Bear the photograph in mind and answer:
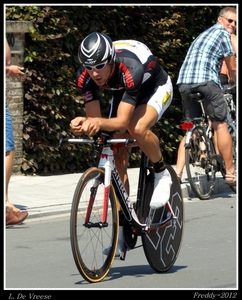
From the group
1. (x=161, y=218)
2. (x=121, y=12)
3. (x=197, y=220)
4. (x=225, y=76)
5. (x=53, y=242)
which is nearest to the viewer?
(x=161, y=218)

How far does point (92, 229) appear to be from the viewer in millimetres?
6582

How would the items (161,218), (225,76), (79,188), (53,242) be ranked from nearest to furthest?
(79,188) < (161,218) < (53,242) < (225,76)

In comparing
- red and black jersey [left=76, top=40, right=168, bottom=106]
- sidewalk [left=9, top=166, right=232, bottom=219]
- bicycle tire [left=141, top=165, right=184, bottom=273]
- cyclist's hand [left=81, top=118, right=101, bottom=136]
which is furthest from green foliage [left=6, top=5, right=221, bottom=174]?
cyclist's hand [left=81, top=118, right=101, bottom=136]

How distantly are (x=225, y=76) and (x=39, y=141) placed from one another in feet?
8.15

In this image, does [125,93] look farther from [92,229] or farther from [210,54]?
[210,54]

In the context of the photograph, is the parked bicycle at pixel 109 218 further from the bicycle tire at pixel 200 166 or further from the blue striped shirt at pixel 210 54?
the bicycle tire at pixel 200 166

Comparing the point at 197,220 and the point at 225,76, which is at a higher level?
the point at 225,76

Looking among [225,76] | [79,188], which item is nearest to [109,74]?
[79,188]

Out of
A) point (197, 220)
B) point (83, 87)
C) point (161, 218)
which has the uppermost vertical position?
point (83, 87)

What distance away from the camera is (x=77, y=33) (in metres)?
12.1

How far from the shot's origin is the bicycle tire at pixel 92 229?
6.29 m

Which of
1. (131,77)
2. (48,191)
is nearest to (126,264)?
(131,77)

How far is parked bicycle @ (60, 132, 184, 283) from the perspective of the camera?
6.39 meters

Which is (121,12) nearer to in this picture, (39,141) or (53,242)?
(39,141)
